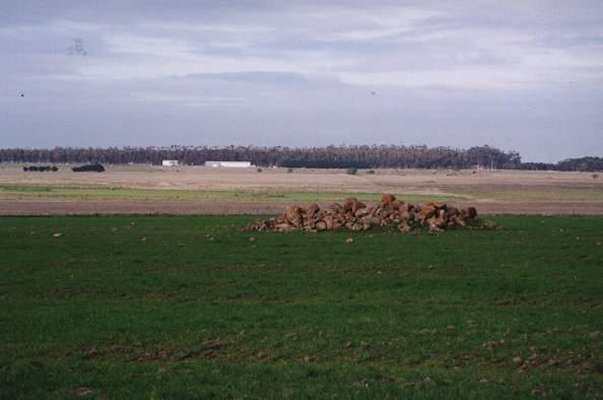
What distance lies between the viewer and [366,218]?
39750 millimetres

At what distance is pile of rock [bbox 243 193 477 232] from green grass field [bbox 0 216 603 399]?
23.1ft

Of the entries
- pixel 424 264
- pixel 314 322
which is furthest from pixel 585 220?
pixel 314 322

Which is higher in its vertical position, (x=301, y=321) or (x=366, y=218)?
(x=366, y=218)

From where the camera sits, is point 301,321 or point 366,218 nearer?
point 301,321

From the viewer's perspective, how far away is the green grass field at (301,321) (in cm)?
1114

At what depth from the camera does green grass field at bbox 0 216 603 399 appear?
11141 millimetres

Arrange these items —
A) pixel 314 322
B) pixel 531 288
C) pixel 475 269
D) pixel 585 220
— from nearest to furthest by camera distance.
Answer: pixel 314 322, pixel 531 288, pixel 475 269, pixel 585 220

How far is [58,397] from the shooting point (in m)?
10.4

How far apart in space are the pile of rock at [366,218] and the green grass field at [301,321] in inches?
277

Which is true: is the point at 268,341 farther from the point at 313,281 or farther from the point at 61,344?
the point at 313,281

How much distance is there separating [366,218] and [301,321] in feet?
78.9

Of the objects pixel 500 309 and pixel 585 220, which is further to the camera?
pixel 585 220

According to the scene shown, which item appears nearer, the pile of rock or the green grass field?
the green grass field

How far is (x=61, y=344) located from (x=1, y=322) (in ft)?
8.45
